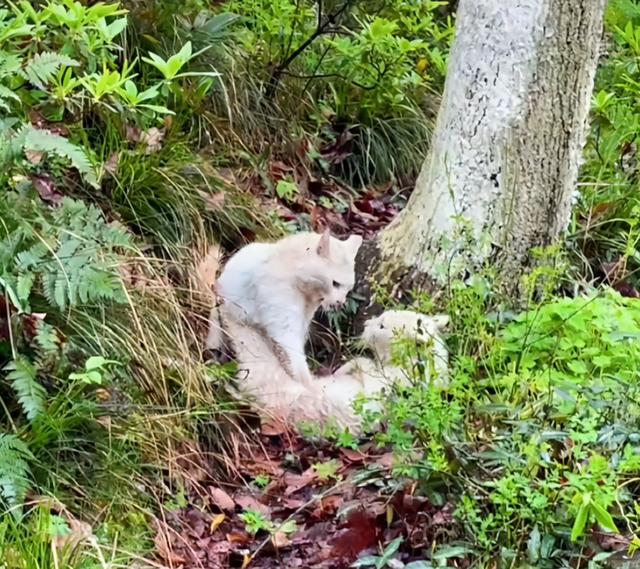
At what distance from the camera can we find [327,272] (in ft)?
14.3

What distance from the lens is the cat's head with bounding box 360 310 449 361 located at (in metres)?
3.52

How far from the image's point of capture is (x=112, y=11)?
420cm

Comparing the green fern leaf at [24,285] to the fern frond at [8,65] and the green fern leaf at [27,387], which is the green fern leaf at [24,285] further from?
the fern frond at [8,65]

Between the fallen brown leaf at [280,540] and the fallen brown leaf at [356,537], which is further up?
the fallen brown leaf at [356,537]

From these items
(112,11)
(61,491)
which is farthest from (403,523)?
(112,11)

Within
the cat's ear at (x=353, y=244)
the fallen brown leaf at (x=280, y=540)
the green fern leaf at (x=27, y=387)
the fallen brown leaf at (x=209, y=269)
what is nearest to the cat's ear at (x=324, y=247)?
the cat's ear at (x=353, y=244)

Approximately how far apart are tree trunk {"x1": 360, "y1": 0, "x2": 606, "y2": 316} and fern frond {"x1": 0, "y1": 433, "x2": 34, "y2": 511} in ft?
6.34

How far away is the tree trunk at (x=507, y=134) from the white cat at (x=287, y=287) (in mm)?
409

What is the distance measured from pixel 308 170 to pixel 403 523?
11.1 ft

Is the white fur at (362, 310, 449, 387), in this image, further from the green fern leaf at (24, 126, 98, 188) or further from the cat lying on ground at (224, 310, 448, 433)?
the green fern leaf at (24, 126, 98, 188)

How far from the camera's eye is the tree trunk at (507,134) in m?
4.14

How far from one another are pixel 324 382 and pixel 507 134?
1.39 metres

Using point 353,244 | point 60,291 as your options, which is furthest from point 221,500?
point 353,244

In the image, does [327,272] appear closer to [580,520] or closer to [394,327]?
[394,327]
